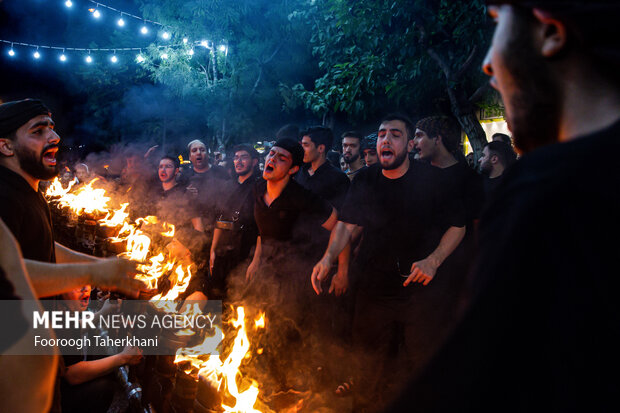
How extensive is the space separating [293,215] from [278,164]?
0.66 m

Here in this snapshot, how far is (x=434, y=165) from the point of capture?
4.67 m

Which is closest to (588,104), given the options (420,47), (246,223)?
(246,223)

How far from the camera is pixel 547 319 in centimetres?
79

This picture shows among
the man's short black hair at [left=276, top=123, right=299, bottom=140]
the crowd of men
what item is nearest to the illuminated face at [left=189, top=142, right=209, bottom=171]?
the crowd of men

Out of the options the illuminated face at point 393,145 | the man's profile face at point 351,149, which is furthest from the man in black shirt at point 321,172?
the illuminated face at point 393,145

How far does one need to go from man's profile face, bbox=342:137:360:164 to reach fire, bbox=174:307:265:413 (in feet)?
13.0

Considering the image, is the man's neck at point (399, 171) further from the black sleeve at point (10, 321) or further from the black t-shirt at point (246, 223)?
the black sleeve at point (10, 321)

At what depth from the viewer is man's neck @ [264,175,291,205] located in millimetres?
5133

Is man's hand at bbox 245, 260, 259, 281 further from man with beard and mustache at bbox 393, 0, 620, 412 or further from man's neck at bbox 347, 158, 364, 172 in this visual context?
man with beard and mustache at bbox 393, 0, 620, 412

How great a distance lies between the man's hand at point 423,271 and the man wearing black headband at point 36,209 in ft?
7.96

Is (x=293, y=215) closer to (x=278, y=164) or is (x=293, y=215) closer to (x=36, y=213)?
(x=278, y=164)

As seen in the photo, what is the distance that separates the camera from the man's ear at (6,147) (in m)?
3.17

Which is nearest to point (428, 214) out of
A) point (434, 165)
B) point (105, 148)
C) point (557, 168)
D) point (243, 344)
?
point (434, 165)

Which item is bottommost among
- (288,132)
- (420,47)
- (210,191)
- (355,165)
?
(210,191)
